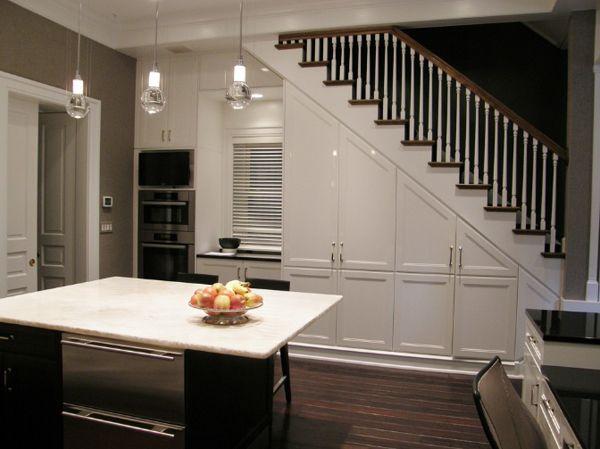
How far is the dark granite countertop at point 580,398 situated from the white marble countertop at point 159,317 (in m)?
1.01

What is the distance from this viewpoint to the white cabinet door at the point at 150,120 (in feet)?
16.8

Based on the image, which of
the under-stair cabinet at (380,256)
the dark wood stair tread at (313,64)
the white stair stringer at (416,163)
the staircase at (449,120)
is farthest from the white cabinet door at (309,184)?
the staircase at (449,120)

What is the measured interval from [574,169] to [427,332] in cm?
183

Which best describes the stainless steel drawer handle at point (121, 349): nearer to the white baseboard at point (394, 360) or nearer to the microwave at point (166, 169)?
the white baseboard at point (394, 360)

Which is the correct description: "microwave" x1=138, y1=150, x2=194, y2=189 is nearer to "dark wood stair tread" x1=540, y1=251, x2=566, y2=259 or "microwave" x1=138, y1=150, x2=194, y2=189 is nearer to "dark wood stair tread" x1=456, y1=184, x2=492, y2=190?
"dark wood stair tread" x1=456, y1=184, x2=492, y2=190

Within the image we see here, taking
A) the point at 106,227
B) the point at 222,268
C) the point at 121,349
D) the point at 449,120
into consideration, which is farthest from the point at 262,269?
the point at 121,349

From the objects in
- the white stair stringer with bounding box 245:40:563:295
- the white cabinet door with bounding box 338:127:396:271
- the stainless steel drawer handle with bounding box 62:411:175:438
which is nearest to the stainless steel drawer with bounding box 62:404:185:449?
the stainless steel drawer handle with bounding box 62:411:175:438

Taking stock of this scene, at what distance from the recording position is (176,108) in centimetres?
507

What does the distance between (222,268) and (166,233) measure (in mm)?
793

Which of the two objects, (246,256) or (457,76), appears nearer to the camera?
(457,76)

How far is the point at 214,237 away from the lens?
5434 millimetres

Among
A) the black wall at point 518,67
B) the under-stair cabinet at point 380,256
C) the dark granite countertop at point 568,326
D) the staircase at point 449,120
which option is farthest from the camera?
the black wall at point 518,67

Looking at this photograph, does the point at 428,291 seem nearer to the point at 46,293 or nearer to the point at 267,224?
the point at 267,224

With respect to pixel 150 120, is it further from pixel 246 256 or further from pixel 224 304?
pixel 224 304
